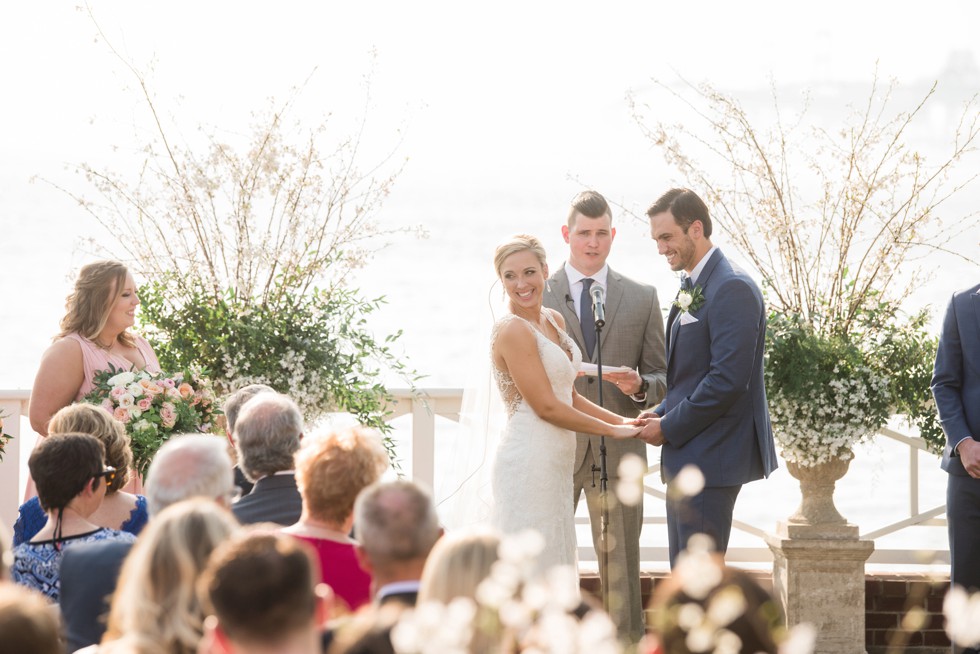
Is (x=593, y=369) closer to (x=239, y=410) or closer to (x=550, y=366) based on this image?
(x=550, y=366)

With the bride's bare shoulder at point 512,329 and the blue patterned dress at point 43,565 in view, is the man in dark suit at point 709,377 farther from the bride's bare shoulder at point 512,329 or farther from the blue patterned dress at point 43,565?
the blue patterned dress at point 43,565

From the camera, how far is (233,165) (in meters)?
5.87

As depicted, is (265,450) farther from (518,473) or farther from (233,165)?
(233,165)

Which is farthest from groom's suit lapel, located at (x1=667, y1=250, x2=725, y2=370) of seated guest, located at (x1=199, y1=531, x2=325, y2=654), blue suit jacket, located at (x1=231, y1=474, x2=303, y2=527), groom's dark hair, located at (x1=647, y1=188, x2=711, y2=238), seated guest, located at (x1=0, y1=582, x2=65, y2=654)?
seated guest, located at (x1=0, y1=582, x2=65, y2=654)

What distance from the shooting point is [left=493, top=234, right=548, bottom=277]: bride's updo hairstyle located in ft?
15.2

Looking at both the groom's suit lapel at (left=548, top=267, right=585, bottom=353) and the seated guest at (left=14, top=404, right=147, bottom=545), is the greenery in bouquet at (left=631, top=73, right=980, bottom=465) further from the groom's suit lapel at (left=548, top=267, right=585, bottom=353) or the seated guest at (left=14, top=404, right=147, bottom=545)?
the seated guest at (left=14, top=404, right=147, bottom=545)

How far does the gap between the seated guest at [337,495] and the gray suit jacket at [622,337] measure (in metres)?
2.36

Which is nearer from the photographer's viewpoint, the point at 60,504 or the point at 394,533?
the point at 394,533

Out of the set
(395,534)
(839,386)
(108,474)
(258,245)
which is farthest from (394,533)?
(258,245)

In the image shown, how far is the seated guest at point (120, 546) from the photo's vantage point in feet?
9.11

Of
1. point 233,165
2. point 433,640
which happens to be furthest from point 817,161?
point 433,640

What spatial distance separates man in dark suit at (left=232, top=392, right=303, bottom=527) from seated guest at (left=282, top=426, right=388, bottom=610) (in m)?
0.45

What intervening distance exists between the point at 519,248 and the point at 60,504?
76.8 inches

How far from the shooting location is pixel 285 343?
18.2ft
